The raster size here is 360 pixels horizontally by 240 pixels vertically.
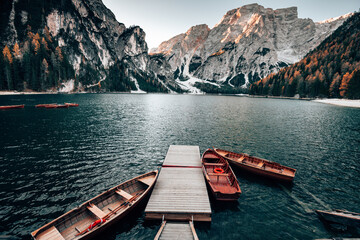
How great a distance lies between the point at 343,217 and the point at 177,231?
1312cm

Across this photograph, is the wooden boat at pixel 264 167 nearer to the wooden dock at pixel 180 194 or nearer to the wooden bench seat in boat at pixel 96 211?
the wooden dock at pixel 180 194

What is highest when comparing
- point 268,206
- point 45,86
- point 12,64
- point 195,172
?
point 12,64

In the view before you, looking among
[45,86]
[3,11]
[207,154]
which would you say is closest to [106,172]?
[207,154]

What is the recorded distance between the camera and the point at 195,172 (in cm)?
1980

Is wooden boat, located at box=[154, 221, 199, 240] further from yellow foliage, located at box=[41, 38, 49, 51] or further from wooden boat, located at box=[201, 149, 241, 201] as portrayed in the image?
yellow foliage, located at box=[41, 38, 49, 51]

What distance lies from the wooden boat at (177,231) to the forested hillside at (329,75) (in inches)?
6243

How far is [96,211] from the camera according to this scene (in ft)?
39.3

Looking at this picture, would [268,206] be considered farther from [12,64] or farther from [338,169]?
[12,64]

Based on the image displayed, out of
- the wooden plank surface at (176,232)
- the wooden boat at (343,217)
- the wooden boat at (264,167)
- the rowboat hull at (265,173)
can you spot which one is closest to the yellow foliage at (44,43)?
the wooden boat at (264,167)

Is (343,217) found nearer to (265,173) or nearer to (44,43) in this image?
(265,173)

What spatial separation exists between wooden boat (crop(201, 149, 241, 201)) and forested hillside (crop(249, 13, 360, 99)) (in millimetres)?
148564

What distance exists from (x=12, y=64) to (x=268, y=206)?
191137 millimetres

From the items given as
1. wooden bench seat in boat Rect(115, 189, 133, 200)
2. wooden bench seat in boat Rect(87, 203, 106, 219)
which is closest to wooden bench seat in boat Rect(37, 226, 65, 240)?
wooden bench seat in boat Rect(87, 203, 106, 219)

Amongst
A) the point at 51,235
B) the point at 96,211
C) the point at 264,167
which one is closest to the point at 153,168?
the point at 96,211
